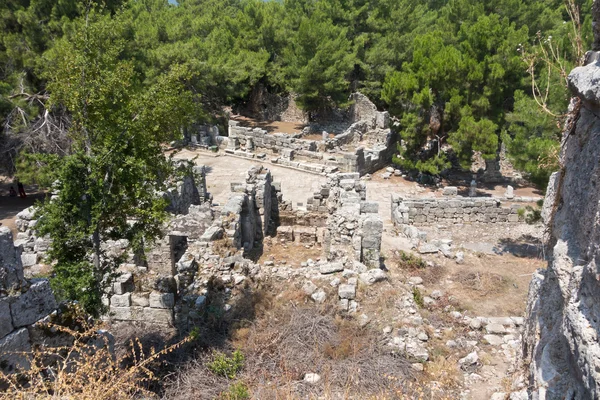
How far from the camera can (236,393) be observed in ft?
20.4

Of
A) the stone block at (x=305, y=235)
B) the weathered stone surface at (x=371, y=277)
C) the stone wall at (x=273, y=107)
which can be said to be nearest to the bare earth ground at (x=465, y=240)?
the stone block at (x=305, y=235)

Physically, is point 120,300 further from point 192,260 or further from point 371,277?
point 371,277

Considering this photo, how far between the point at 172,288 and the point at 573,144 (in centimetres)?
760

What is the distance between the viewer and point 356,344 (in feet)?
24.3

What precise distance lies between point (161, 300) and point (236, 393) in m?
2.80

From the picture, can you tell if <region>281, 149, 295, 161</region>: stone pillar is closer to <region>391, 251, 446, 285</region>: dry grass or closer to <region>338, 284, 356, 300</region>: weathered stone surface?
<region>391, 251, 446, 285</region>: dry grass

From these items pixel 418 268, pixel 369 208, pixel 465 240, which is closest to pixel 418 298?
pixel 418 268

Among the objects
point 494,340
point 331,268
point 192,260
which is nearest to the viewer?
point 494,340

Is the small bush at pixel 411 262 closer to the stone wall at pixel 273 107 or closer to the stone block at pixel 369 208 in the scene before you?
the stone block at pixel 369 208

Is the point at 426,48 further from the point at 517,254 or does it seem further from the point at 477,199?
the point at 517,254

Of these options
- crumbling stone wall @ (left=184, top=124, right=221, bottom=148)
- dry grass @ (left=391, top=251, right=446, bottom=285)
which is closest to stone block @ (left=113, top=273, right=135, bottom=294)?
dry grass @ (left=391, top=251, right=446, bottom=285)

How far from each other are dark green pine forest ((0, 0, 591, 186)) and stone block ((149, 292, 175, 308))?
280 cm

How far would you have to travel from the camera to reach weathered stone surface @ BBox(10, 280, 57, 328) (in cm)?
496

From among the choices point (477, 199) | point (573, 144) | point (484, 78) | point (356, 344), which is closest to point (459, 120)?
point (484, 78)
